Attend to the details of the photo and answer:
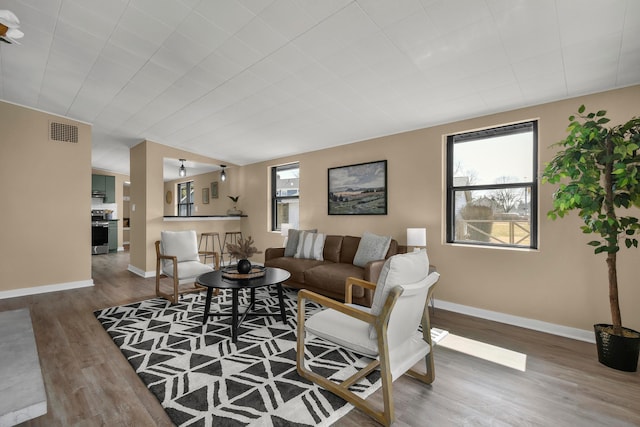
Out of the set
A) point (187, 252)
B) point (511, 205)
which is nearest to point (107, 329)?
point (187, 252)

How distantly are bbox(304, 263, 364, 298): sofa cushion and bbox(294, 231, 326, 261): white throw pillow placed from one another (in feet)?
1.53

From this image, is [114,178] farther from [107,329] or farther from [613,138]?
[613,138]

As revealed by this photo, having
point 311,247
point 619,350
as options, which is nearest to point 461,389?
point 619,350

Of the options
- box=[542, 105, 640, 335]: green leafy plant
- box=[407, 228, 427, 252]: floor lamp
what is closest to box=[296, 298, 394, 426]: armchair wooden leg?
box=[407, 228, 427, 252]: floor lamp

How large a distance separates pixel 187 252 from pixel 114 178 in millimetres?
6452

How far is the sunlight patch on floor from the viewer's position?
7.68 feet

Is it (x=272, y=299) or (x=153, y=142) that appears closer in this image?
(x=272, y=299)

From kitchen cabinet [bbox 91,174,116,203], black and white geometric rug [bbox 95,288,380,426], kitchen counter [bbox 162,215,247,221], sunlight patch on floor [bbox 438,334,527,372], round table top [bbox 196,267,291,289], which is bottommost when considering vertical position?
sunlight patch on floor [bbox 438,334,527,372]

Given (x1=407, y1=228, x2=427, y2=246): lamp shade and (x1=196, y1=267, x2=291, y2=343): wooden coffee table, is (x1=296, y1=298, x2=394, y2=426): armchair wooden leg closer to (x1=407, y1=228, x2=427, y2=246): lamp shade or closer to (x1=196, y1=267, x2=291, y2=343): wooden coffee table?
(x1=196, y1=267, x2=291, y2=343): wooden coffee table

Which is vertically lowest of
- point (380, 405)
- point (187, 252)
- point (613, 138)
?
point (380, 405)

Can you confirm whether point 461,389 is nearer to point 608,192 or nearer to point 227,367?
point 227,367

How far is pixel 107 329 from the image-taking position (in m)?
2.96

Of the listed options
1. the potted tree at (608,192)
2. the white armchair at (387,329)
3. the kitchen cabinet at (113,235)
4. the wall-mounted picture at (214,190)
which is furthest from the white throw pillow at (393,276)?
the kitchen cabinet at (113,235)

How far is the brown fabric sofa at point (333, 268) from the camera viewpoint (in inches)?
131
